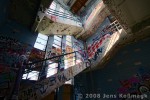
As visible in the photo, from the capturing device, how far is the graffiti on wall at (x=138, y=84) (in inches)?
297

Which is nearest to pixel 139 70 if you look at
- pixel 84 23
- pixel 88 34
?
pixel 88 34

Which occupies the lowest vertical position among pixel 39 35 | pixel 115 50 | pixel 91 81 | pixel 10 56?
pixel 91 81

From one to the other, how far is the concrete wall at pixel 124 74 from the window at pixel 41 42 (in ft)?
11.2

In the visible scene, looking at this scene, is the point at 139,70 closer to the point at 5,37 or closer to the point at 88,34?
the point at 88,34

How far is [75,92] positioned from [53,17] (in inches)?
221

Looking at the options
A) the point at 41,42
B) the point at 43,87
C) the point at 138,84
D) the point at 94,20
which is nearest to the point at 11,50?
the point at 41,42

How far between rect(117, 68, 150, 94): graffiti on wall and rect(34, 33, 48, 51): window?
5999 millimetres

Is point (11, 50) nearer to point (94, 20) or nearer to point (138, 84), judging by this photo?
point (94, 20)

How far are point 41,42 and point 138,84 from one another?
23.0ft

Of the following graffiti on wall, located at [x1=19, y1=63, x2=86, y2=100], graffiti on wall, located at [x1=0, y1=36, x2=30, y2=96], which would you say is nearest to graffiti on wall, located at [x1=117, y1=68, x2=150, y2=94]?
graffiti on wall, located at [x1=19, y1=63, x2=86, y2=100]

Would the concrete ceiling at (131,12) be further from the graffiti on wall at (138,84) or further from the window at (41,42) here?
the window at (41,42)

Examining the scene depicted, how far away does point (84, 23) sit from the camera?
1256cm

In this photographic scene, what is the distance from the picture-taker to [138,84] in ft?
25.6

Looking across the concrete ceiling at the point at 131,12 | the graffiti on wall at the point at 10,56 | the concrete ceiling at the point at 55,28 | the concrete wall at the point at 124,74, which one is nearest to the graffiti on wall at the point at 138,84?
the concrete wall at the point at 124,74
